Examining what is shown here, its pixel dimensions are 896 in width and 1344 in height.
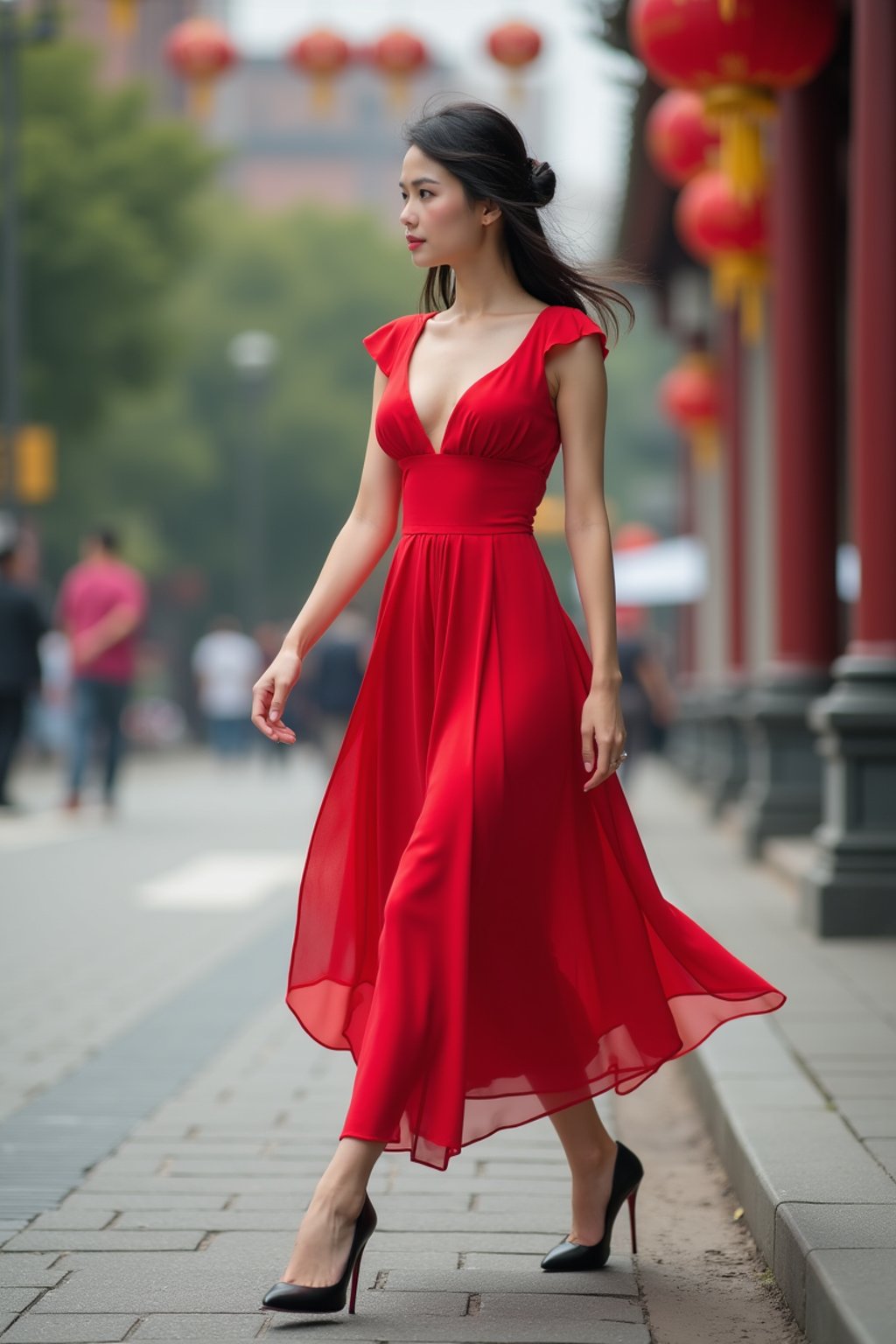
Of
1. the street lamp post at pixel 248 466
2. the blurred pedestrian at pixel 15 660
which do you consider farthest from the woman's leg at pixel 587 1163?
the street lamp post at pixel 248 466

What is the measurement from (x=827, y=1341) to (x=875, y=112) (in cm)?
574

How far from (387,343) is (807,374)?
7342 millimetres

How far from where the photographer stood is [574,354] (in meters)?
3.94

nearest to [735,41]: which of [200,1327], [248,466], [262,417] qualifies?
[200,1327]

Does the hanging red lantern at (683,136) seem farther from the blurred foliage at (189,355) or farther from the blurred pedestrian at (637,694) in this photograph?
the blurred foliage at (189,355)

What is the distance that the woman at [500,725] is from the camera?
12.5 ft

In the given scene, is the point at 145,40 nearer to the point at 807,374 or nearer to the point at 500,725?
the point at 807,374

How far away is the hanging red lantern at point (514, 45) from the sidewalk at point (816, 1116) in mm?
8883

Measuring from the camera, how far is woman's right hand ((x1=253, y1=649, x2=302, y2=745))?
12.8 ft

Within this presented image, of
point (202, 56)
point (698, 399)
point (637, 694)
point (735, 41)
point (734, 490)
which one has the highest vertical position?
point (202, 56)

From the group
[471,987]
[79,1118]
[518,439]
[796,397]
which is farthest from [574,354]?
[796,397]

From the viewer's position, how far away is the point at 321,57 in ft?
56.9

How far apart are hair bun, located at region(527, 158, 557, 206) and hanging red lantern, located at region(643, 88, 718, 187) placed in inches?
333

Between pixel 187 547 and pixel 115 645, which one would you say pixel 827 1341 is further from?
pixel 187 547
